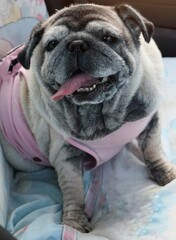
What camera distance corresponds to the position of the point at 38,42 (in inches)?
39.2

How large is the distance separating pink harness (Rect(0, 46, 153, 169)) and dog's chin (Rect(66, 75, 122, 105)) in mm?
150

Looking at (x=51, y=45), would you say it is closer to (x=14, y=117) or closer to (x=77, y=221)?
(x=14, y=117)

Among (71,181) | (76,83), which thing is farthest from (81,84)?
(71,181)

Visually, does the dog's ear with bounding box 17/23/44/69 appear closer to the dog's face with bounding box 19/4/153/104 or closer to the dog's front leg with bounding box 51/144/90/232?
the dog's face with bounding box 19/4/153/104

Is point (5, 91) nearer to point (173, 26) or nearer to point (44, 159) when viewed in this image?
point (44, 159)

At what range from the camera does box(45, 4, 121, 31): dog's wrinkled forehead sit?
912mm

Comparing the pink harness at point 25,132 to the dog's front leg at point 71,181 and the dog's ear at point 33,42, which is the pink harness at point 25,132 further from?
the dog's ear at point 33,42

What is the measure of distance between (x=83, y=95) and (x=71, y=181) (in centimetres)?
26

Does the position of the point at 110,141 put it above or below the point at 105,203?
above

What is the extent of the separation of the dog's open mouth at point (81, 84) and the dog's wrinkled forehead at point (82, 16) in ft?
0.32

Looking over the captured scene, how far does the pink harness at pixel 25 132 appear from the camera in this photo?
107 centimetres

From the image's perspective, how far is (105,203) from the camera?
1.09 m

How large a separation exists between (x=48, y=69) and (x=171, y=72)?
673 mm

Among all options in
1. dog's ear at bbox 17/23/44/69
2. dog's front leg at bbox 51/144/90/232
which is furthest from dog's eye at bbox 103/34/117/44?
dog's front leg at bbox 51/144/90/232
